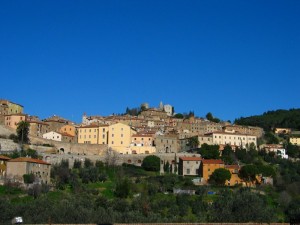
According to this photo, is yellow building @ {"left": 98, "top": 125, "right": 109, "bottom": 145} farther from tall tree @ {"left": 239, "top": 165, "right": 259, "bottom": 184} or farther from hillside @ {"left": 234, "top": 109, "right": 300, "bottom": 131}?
hillside @ {"left": 234, "top": 109, "right": 300, "bottom": 131}

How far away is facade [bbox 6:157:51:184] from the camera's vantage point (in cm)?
5853

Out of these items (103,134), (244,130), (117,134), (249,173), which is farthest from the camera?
(244,130)

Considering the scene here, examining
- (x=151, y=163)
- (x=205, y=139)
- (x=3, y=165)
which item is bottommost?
(x=3, y=165)

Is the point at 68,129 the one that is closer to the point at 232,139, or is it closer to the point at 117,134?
the point at 117,134

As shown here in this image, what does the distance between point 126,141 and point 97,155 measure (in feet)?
22.8

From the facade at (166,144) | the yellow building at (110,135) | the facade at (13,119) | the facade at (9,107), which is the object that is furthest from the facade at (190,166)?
the facade at (9,107)

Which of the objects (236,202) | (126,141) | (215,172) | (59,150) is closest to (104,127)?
(126,141)

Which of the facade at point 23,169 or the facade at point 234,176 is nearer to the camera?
the facade at point 23,169

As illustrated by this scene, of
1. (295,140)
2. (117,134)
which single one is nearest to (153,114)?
(295,140)

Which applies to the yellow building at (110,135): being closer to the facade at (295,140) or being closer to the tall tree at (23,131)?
the tall tree at (23,131)

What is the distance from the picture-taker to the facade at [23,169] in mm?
58531

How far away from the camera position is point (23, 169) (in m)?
58.8

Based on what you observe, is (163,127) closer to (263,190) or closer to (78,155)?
(78,155)

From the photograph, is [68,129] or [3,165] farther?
[68,129]
